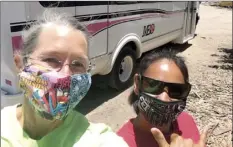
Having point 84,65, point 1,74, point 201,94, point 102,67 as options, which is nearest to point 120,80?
point 102,67

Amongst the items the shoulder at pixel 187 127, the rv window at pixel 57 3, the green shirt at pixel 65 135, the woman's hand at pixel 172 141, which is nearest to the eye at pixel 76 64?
the green shirt at pixel 65 135

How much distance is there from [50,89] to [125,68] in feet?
14.3

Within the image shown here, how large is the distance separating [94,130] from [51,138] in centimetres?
17

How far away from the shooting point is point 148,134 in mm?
1810

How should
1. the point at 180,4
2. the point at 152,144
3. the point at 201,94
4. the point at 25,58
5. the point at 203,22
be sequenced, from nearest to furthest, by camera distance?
1. the point at 25,58
2. the point at 152,144
3. the point at 201,94
4. the point at 180,4
5. the point at 203,22

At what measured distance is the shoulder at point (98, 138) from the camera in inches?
54.0

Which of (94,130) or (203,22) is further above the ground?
(94,130)

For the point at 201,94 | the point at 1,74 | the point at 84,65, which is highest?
the point at 84,65

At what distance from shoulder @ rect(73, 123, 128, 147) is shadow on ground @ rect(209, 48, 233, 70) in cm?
655

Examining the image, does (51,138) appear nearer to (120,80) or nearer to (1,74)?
(1,74)

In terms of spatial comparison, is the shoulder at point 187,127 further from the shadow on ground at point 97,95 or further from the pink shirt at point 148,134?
the shadow on ground at point 97,95

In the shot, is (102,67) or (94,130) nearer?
(94,130)

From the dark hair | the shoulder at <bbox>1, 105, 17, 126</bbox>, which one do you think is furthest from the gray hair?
the dark hair

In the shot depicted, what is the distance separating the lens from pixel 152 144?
5.87 feet
